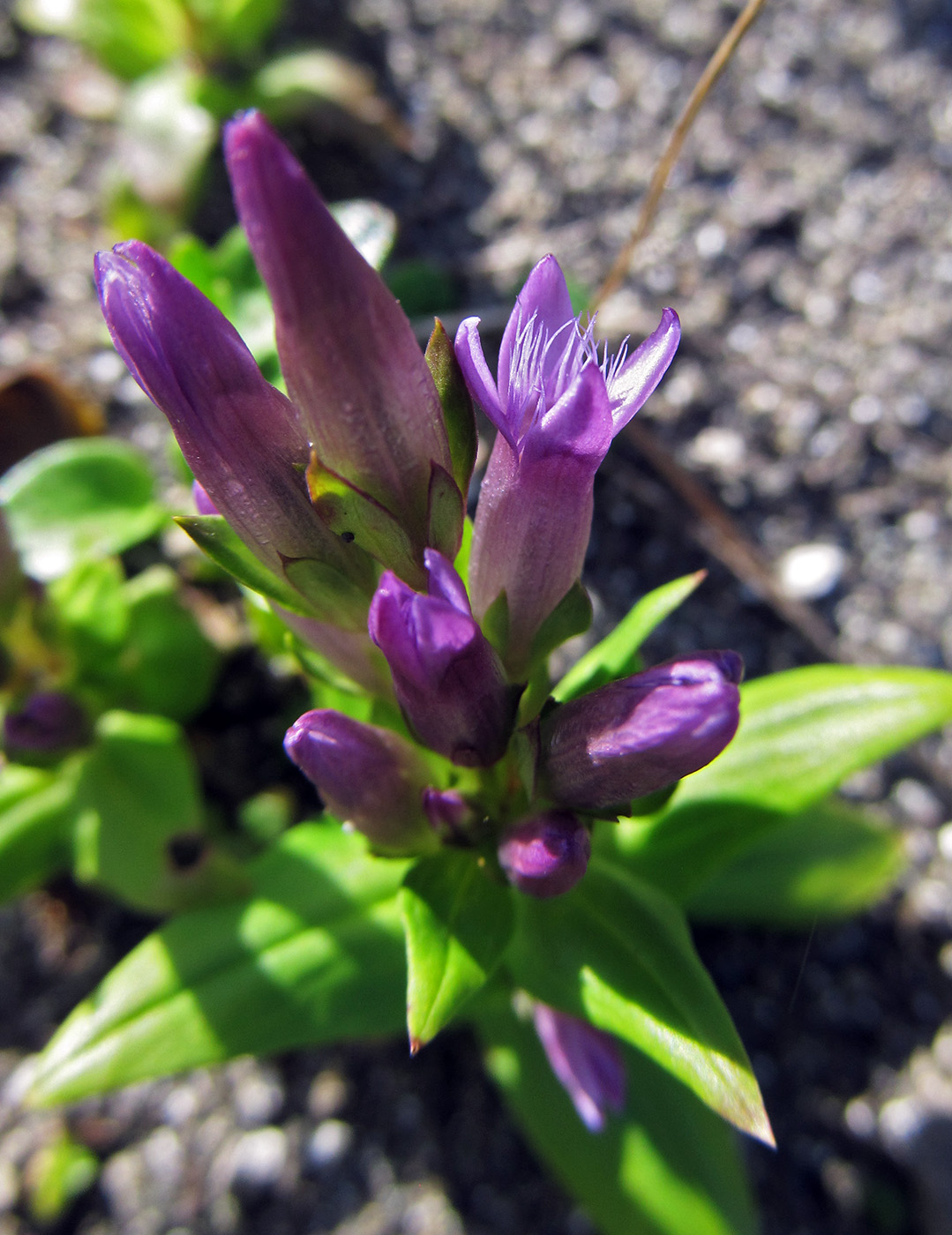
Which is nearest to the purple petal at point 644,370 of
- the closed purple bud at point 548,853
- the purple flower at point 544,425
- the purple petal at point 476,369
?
the purple flower at point 544,425

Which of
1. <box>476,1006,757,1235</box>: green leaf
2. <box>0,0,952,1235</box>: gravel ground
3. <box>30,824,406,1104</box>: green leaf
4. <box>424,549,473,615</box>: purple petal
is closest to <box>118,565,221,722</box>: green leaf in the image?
<box>0,0,952,1235</box>: gravel ground

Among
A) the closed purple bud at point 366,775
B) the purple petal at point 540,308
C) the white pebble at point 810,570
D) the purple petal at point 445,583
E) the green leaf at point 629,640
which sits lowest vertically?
the white pebble at point 810,570

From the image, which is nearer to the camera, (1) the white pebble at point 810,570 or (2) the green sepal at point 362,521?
(2) the green sepal at point 362,521

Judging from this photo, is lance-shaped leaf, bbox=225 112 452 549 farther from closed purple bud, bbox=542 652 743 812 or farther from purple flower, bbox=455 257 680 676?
closed purple bud, bbox=542 652 743 812

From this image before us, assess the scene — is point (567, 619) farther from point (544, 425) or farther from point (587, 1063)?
point (587, 1063)

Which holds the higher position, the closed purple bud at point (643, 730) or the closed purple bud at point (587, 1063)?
the closed purple bud at point (643, 730)

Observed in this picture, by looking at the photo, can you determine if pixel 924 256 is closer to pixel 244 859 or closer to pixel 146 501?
pixel 146 501

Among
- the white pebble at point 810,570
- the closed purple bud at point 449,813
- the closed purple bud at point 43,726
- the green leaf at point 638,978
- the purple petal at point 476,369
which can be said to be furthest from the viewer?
the white pebble at point 810,570

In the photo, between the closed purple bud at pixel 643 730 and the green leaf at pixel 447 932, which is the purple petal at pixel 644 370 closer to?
the closed purple bud at pixel 643 730
